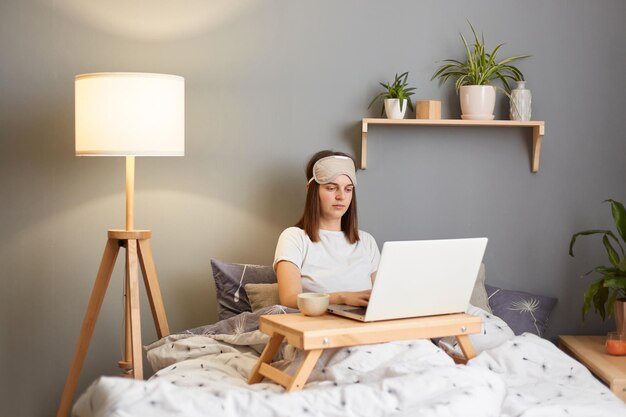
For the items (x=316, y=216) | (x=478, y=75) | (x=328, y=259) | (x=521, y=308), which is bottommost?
(x=521, y=308)

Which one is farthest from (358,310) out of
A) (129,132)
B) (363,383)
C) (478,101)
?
(478,101)

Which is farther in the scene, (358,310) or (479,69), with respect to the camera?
(479,69)

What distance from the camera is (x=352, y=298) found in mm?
2609

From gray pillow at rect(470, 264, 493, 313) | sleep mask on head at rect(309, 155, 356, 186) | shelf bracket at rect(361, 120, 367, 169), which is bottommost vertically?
gray pillow at rect(470, 264, 493, 313)

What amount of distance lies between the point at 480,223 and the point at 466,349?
1214mm

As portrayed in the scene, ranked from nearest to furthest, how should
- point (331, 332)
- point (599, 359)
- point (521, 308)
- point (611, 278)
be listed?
point (331, 332) < point (599, 359) < point (611, 278) < point (521, 308)

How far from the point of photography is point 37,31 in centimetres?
353

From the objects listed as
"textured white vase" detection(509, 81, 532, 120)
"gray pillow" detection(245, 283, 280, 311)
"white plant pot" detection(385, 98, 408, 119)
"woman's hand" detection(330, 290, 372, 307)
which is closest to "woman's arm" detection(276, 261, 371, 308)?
"woman's hand" detection(330, 290, 372, 307)

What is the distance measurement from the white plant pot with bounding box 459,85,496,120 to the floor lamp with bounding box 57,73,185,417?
1242 millimetres

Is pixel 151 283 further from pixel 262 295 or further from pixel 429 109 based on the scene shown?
pixel 429 109

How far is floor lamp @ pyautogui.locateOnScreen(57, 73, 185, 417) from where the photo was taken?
3023 mm

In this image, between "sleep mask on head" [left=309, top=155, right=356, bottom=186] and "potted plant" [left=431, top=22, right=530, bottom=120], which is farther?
"potted plant" [left=431, top=22, right=530, bottom=120]

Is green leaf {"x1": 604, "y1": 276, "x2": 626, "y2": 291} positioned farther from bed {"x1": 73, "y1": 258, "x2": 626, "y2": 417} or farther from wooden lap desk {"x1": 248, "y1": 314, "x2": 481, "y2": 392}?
wooden lap desk {"x1": 248, "y1": 314, "x2": 481, "y2": 392}

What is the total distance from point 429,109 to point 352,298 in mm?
1239
